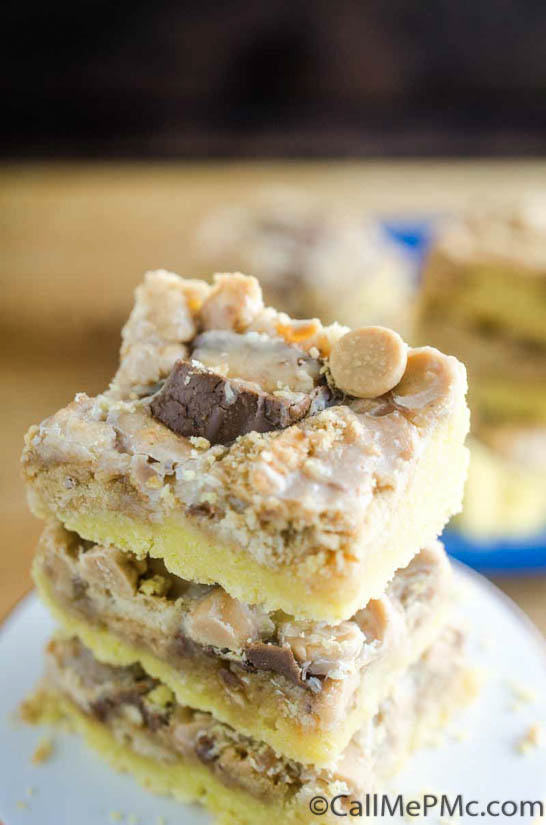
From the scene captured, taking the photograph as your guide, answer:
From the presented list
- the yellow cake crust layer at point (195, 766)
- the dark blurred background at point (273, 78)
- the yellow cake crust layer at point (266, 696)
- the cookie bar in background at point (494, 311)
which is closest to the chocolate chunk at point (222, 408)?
the yellow cake crust layer at point (266, 696)

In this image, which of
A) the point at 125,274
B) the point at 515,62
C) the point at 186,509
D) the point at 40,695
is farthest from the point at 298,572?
the point at 515,62

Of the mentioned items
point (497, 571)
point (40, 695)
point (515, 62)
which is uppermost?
point (515, 62)

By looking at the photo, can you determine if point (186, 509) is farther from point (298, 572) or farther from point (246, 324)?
point (246, 324)

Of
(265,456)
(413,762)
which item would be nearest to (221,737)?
(413,762)

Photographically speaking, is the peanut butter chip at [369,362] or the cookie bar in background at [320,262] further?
the cookie bar in background at [320,262]

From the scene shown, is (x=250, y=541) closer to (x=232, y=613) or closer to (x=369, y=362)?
(x=232, y=613)

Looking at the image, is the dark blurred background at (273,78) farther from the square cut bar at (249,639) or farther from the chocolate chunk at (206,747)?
the chocolate chunk at (206,747)

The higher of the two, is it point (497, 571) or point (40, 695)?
point (40, 695)
